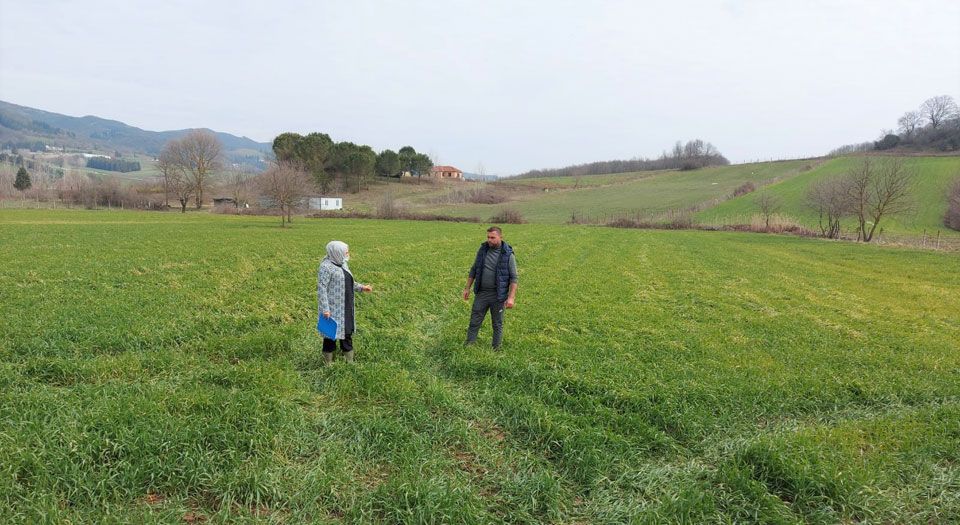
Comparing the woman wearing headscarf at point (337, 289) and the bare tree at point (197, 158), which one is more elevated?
the bare tree at point (197, 158)

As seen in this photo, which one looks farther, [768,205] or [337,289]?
[768,205]

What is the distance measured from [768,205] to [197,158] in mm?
83270

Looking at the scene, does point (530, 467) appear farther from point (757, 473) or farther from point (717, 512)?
point (757, 473)

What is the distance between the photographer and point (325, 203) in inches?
2911

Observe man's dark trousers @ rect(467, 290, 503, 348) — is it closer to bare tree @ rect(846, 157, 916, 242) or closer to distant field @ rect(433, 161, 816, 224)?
bare tree @ rect(846, 157, 916, 242)

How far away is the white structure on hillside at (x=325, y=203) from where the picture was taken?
240 ft

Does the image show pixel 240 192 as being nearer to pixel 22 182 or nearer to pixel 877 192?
pixel 22 182

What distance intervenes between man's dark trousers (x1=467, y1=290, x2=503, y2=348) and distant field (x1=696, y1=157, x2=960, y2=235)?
5580 centimetres

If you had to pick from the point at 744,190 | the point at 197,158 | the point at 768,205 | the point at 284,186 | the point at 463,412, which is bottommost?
the point at 463,412

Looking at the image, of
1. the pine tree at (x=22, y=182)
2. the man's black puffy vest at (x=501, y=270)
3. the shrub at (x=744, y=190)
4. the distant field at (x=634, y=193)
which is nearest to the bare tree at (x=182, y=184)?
the distant field at (x=634, y=193)

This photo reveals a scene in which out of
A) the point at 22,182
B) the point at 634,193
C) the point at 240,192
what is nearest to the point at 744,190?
the point at 634,193

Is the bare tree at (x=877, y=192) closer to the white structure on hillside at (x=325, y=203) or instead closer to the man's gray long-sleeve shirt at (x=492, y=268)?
the man's gray long-sleeve shirt at (x=492, y=268)

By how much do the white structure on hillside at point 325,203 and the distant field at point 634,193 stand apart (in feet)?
53.5

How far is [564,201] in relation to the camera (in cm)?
8369
